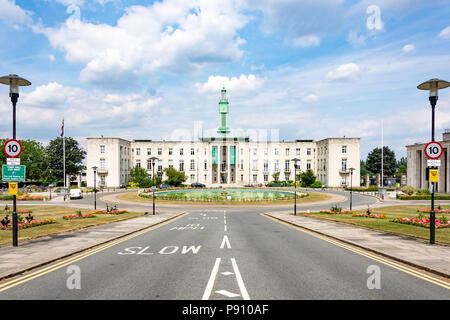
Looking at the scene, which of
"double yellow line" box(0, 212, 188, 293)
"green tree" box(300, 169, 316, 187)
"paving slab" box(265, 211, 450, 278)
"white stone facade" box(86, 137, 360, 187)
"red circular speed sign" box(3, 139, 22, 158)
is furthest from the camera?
"white stone facade" box(86, 137, 360, 187)

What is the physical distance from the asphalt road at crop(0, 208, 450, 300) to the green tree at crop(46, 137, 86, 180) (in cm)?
8430

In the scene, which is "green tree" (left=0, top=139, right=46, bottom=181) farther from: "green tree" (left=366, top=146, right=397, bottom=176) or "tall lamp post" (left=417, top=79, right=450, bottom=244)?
"green tree" (left=366, top=146, right=397, bottom=176)

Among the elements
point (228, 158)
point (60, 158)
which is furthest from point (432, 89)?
point (60, 158)

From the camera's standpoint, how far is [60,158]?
8588 cm

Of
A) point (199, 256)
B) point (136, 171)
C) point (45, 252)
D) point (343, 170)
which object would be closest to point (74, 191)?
point (136, 171)

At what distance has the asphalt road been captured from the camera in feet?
24.3

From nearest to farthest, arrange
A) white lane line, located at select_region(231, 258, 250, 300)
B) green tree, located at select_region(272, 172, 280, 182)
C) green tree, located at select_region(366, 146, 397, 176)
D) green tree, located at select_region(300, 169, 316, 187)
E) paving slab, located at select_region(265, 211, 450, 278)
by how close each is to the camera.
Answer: white lane line, located at select_region(231, 258, 250, 300), paving slab, located at select_region(265, 211, 450, 278), green tree, located at select_region(300, 169, 316, 187), green tree, located at select_region(272, 172, 280, 182), green tree, located at select_region(366, 146, 397, 176)

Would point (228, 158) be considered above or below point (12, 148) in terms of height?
above

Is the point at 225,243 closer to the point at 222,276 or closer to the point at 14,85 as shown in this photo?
the point at 222,276

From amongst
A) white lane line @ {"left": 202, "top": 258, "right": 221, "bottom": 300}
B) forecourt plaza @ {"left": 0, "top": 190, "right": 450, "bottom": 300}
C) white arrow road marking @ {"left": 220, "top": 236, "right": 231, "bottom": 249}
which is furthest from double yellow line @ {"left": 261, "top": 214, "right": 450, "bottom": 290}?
white lane line @ {"left": 202, "top": 258, "right": 221, "bottom": 300}

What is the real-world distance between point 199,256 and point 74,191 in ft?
163

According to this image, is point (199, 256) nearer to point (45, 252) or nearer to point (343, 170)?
point (45, 252)

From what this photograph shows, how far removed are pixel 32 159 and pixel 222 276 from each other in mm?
111632

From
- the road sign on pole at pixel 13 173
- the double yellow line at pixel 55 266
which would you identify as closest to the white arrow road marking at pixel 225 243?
the double yellow line at pixel 55 266
